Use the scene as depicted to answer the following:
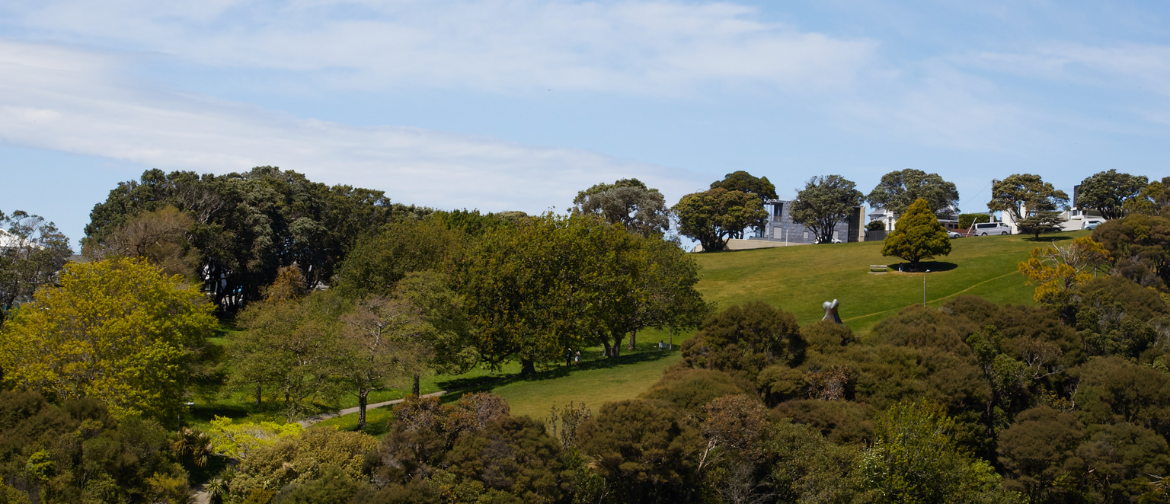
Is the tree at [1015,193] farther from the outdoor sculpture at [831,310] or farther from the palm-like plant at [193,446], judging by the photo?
the palm-like plant at [193,446]

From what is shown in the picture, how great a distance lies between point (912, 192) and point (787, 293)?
5781 cm

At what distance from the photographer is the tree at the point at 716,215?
111938 mm

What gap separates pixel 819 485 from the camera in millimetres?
30031

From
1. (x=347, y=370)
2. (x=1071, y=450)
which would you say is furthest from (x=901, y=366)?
(x=347, y=370)

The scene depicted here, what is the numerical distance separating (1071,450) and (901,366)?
317 inches

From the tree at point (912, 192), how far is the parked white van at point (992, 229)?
721 cm

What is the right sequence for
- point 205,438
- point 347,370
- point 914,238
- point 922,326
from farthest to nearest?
point 914,238, point 922,326, point 347,370, point 205,438

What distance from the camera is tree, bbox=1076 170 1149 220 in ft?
317

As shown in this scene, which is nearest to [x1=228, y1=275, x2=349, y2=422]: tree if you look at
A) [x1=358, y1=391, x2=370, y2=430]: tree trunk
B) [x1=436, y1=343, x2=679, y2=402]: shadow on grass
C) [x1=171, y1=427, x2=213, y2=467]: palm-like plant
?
[x1=358, y1=391, x2=370, y2=430]: tree trunk

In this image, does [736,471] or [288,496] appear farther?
[736,471]

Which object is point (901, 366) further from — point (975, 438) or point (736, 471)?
point (736, 471)

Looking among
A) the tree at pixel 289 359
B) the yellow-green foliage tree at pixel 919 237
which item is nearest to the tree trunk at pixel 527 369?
the tree at pixel 289 359

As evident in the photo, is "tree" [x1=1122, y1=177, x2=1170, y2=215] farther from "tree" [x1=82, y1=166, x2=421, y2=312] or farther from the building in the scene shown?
"tree" [x1=82, y1=166, x2=421, y2=312]

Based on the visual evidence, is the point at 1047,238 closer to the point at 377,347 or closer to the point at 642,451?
the point at 377,347
